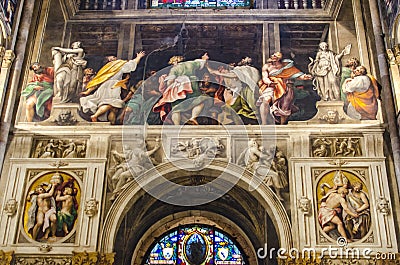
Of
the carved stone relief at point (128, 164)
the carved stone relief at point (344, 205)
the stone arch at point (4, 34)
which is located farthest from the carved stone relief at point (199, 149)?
the stone arch at point (4, 34)

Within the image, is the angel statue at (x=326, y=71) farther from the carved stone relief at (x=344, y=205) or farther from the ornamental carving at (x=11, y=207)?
the ornamental carving at (x=11, y=207)

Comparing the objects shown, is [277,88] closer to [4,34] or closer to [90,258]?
[90,258]

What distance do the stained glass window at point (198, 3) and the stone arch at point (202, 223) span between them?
6.43 meters

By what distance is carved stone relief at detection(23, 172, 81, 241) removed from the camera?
12.5 m

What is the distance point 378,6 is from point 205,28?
457 cm

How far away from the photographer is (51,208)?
12805mm

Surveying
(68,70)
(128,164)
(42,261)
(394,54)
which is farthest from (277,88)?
(42,261)

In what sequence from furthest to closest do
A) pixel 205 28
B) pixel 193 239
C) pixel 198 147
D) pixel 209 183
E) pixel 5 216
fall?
pixel 193 239 < pixel 205 28 < pixel 209 183 < pixel 198 147 < pixel 5 216

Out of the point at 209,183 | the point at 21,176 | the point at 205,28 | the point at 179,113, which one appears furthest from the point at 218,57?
the point at 21,176

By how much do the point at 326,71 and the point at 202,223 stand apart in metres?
6.70

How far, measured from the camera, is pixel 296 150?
43.9ft

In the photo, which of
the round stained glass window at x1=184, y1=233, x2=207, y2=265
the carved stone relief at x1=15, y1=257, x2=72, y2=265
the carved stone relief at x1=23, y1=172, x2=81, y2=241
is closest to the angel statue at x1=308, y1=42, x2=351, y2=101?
the carved stone relief at x1=23, y1=172, x2=81, y2=241

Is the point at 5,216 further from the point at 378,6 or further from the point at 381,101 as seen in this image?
the point at 378,6

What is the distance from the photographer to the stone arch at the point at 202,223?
17.9 meters
